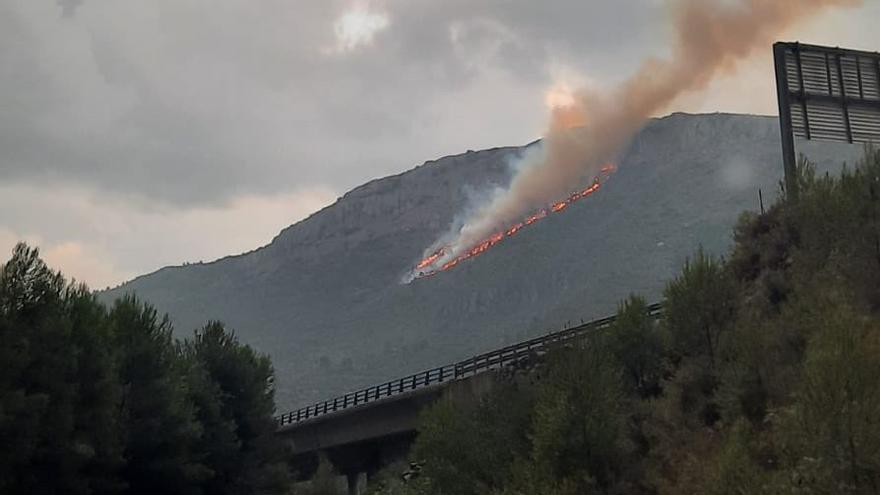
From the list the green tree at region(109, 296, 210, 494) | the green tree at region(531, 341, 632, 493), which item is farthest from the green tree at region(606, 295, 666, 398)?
the green tree at region(109, 296, 210, 494)

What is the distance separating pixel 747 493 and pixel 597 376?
10.6m

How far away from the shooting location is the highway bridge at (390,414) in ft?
129

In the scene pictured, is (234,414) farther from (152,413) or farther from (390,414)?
(152,413)

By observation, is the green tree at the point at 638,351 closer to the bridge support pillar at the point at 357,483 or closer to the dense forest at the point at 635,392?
the dense forest at the point at 635,392

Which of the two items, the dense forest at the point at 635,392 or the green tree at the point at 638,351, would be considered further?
the green tree at the point at 638,351

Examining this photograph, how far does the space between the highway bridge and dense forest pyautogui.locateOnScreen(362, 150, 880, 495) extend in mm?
2505

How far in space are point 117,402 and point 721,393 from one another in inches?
1029

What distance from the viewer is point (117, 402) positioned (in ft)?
131

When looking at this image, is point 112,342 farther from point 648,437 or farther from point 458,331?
point 458,331

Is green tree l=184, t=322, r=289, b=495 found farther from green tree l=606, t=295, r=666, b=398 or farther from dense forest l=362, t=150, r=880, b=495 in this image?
green tree l=606, t=295, r=666, b=398

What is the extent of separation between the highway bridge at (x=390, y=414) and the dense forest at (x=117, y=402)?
15.2 ft

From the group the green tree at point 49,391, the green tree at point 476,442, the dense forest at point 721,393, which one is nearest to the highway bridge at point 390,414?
the green tree at point 476,442

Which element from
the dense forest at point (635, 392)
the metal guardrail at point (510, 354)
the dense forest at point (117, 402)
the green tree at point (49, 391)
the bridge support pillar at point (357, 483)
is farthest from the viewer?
the bridge support pillar at point (357, 483)

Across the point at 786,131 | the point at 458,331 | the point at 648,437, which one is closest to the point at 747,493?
the point at 648,437
